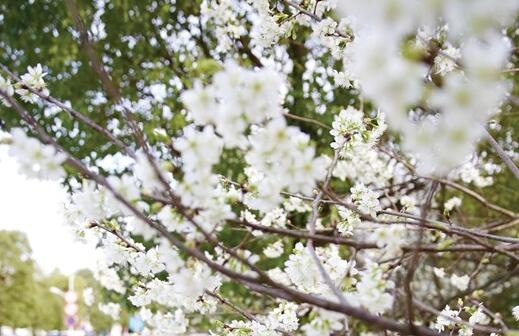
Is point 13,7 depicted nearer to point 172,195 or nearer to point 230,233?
point 230,233

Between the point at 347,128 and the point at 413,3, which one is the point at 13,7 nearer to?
the point at 347,128

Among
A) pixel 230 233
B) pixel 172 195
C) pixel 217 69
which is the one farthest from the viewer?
pixel 230 233

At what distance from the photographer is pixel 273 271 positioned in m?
4.89

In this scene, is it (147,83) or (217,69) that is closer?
(217,69)

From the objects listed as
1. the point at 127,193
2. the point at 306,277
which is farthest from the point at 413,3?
the point at 306,277

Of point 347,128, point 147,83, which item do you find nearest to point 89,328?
point 147,83

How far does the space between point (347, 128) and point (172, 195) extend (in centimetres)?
108

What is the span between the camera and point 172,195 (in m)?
1.55

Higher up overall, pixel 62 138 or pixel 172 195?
pixel 62 138

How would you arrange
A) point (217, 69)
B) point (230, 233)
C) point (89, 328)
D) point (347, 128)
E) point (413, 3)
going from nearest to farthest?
point (413, 3), point (217, 69), point (347, 128), point (230, 233), point (89, 328)

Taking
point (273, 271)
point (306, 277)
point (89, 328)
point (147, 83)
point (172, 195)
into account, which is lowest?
point (172, 195)

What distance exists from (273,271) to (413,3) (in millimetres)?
3879

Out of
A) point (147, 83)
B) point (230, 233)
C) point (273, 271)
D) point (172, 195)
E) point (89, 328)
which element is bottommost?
point (172, 195)

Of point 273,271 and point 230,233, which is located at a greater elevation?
point 230,233
